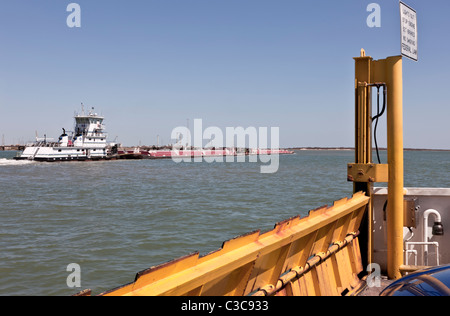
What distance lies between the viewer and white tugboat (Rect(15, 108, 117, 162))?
82.4 meters

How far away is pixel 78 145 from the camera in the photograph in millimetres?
84812

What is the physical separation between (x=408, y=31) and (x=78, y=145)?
86.6m

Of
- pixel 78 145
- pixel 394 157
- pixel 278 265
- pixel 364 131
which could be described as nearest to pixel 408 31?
pixel 364 131

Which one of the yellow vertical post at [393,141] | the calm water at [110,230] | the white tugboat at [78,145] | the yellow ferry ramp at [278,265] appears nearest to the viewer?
the yellow ferry ramp at [278,265]

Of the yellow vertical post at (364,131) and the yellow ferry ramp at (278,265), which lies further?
the yellow vertical post at (364,131)

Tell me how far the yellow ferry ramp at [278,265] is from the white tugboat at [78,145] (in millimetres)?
84836

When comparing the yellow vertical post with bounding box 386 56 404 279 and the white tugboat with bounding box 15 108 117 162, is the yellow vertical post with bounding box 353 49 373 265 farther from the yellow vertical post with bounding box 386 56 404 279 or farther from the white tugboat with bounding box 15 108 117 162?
the white tugboat with bounding box 15 108 117 162

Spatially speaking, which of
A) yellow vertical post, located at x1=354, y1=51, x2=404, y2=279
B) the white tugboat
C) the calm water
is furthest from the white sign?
the white tugboat

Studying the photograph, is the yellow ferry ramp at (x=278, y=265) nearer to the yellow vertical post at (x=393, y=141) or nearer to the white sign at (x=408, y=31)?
the yellow vertical post at (x=393, y=141)

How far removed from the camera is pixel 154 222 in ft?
57.9

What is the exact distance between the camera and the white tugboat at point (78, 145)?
82.4 metres

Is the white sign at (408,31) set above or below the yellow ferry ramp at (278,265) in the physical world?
above

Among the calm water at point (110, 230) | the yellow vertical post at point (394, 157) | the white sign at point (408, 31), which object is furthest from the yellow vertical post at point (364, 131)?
the calm water at point (110, 230)
